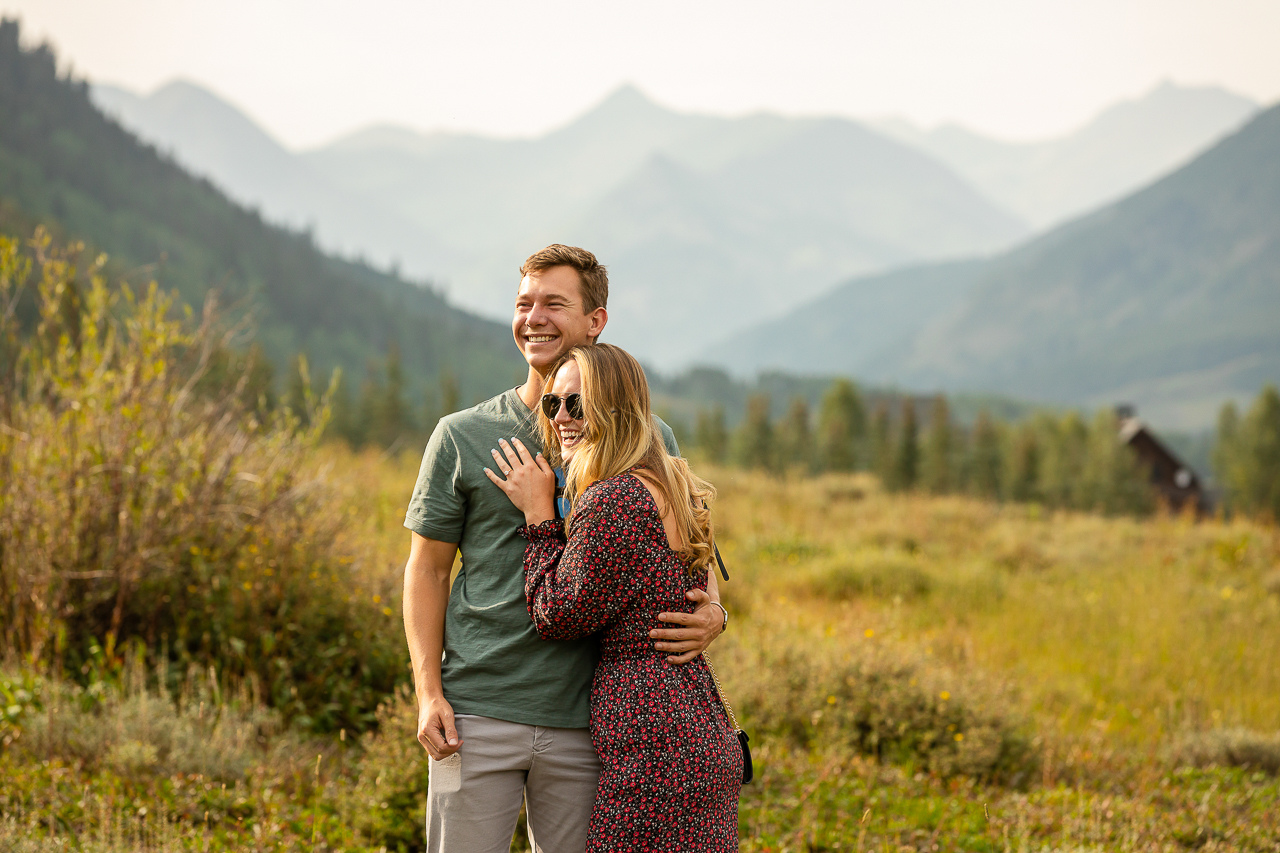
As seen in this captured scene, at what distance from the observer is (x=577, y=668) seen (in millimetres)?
2609

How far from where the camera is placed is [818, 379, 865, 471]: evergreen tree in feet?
200

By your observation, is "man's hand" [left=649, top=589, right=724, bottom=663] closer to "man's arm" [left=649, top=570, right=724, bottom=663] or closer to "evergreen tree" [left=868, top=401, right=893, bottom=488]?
"man's arm" [left=649, top=570, right=724, bottom=663]

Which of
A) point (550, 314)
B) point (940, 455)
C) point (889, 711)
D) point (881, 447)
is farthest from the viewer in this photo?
point (940, 455)

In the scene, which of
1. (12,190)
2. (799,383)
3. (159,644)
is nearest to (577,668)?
(159,644)

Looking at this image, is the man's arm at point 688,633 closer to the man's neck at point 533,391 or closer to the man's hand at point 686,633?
the man's hand at point 686,633

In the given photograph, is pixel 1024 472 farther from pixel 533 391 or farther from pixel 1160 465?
pixel 533 391

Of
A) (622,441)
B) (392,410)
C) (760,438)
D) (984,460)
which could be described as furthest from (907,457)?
(622,441)

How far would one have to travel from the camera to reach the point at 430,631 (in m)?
2.65

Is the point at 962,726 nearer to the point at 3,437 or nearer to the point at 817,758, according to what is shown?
the point at 817,758

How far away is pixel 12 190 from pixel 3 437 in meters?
103

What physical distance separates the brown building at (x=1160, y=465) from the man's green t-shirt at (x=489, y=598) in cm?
5625

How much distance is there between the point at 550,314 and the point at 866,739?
13.8 ft

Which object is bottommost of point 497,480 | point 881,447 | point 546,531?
point 546,531

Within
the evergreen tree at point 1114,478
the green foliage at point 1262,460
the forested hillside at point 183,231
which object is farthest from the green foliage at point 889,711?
the forested hillside at point 183,231
